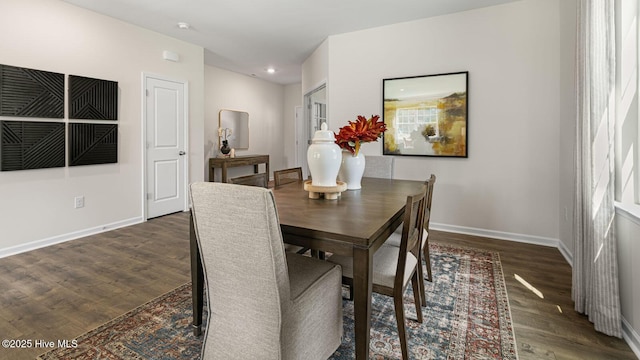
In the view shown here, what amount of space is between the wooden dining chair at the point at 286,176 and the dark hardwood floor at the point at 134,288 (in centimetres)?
103

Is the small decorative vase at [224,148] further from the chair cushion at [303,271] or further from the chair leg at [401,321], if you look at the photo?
the chair leg at [401,321]

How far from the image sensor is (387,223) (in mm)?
1372

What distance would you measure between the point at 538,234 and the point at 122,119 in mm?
4925

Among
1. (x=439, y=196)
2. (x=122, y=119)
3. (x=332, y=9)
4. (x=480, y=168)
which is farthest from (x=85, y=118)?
(x=480, y=168)

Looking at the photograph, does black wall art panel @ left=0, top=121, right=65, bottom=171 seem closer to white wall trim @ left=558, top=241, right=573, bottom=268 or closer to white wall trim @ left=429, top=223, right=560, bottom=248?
white wall trim @ left=429, top=223, right=560, bottom=248

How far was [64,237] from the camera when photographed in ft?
11.1

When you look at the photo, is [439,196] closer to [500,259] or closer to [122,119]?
[500,259]

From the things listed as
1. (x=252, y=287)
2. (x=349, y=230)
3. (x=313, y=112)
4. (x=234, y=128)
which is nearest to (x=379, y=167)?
(x=349, y=230)

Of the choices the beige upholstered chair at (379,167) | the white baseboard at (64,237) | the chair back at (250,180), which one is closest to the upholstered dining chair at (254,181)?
the chair back at (250,180)

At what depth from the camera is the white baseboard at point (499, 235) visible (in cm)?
323

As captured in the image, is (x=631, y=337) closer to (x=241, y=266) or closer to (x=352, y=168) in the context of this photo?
(x=352, y=168)

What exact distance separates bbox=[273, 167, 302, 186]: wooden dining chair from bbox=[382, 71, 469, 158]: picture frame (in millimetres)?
1268

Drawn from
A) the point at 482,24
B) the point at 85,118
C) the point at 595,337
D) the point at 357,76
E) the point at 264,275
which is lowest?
the point at 595,337

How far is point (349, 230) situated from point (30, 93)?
11.7 feet
